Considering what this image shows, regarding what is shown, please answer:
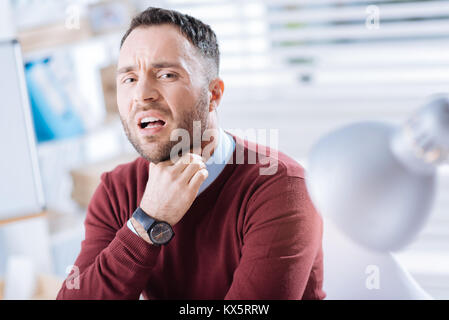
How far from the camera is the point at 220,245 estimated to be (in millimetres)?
960

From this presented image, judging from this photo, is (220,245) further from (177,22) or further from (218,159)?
(177,22)

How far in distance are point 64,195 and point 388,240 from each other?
6.23 feet

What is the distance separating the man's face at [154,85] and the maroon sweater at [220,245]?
13 centimetres

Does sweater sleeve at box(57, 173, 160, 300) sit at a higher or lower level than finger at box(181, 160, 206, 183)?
lower

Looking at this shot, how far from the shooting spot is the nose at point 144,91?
0.93 m

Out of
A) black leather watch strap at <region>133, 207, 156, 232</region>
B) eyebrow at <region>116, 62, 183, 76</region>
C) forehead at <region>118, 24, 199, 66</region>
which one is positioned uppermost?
forehead at <region>118, 24, 199, 66</region>

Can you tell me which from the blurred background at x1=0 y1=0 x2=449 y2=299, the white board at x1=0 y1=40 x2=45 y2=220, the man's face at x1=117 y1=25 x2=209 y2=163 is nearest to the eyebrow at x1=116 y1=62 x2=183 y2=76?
the man's face at x1=117 y1=25 x2=209 y2=163

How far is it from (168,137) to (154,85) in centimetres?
10

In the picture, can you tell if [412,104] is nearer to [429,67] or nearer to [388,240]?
[429,67]

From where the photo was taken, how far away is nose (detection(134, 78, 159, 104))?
93 centimetres

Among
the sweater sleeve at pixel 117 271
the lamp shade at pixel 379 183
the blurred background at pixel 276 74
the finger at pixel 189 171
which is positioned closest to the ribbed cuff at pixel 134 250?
the sweater sleeve at pixel 117 271

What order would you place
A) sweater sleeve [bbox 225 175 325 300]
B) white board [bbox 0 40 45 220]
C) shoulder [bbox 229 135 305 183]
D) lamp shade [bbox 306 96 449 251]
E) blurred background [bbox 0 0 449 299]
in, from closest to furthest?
lamp shade [bbox 306 96 449 251] → sweater sleeve [bbox 225 175 325 300] → shoulder [bbox 229 135 305 183] → white board [bbox 0 40 45 220] → blurred background [bbox 0 0 449 299]

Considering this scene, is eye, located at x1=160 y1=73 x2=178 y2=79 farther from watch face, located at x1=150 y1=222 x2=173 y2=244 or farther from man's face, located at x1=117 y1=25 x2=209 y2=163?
watch face, located at x1=150 y1=222 x2=173 y2=244
